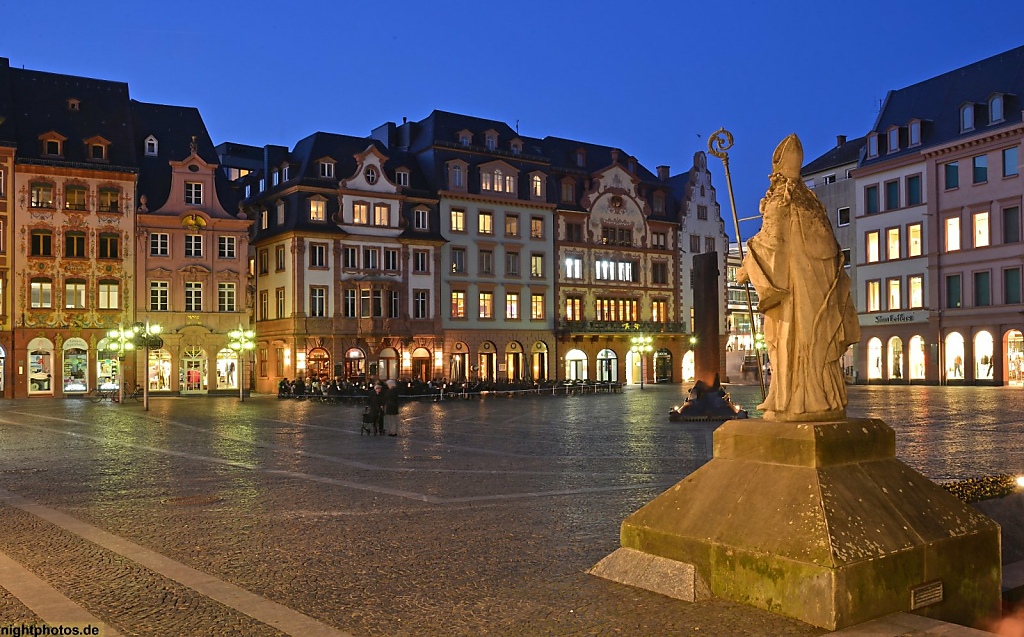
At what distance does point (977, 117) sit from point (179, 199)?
145ft

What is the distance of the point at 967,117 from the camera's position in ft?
181

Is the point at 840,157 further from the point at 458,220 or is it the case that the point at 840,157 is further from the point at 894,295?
the point at 458,220

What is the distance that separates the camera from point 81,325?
52375 mm

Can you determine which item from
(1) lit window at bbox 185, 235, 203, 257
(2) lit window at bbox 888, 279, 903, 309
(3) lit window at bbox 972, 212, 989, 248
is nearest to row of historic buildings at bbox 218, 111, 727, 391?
(1) lit window at bbox 185, 235, 203, 257

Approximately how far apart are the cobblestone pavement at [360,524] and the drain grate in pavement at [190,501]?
0.17 feet

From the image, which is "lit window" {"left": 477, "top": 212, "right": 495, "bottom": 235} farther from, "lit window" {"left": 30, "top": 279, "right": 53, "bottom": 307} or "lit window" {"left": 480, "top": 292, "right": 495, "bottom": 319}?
"lit window" {"left": 30, "top": 279, "right": 53, "bottom": 307}

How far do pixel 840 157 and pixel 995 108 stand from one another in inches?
643

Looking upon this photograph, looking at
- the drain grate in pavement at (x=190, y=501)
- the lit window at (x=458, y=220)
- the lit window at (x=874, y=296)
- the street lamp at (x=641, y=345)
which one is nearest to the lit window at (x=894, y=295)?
the lit window at (x=874, y=296)

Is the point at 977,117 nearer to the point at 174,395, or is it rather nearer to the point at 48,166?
the point at 174,395

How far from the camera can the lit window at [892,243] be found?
2363 inches

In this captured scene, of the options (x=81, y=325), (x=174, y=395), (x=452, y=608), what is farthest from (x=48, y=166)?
(x=452, y=608)

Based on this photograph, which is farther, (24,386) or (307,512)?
(24,386)

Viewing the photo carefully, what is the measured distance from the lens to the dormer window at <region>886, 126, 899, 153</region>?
197 feet

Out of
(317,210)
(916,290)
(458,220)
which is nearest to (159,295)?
(317,210)
